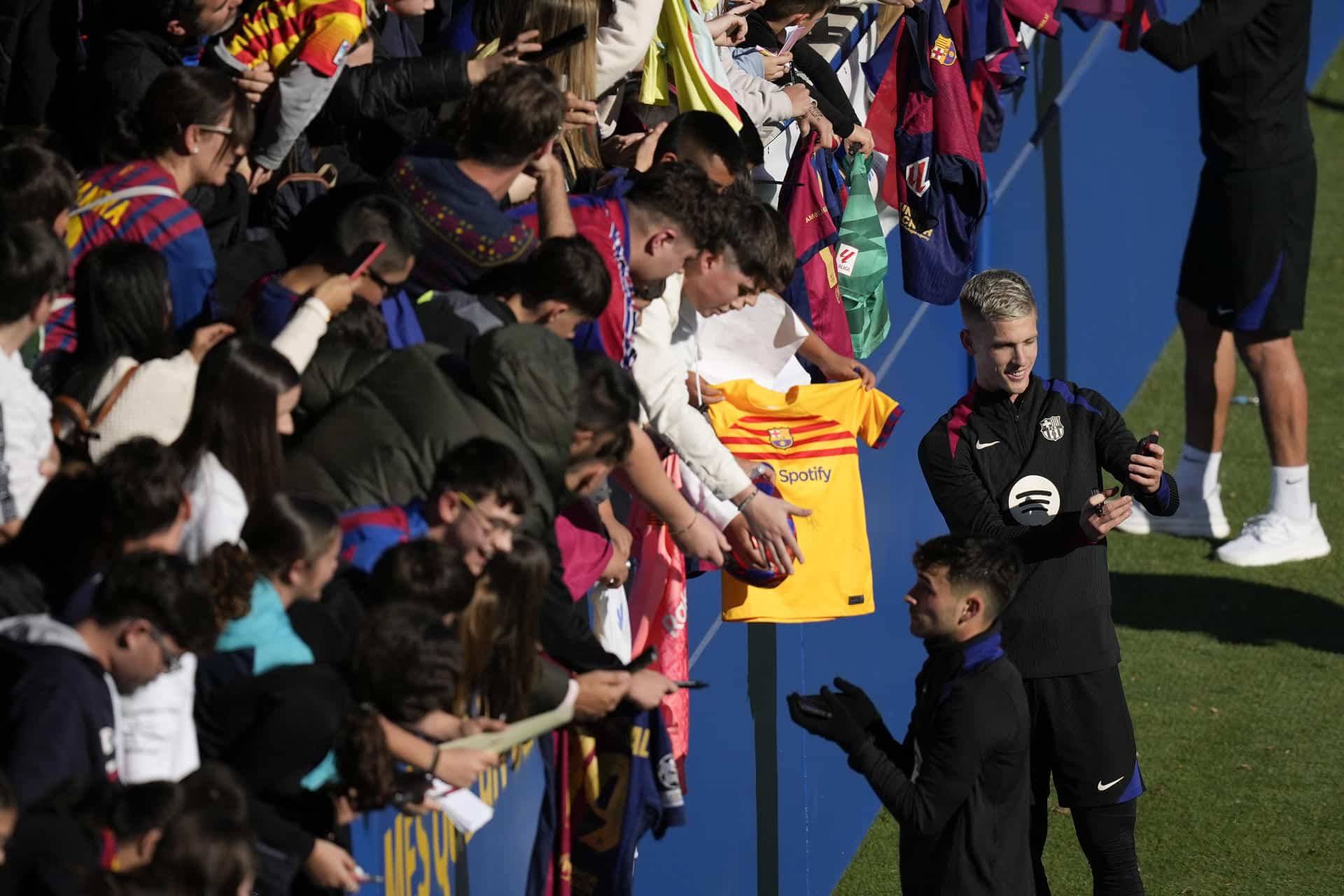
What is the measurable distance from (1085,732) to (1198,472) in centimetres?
475

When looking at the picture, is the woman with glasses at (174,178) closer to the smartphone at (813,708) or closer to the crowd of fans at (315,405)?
the crowd of fans at (315,405)

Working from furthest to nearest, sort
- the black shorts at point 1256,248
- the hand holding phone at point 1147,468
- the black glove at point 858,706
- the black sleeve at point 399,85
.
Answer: the black shorts at point 1256,248
the hand holding phone at point 1147,468
the black glove at point 858,706
the black sleeve at point 399,85

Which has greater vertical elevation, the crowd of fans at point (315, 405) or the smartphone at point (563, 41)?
the smartphone at point (563, 41)

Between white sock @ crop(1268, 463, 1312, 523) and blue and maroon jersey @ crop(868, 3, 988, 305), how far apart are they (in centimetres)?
309

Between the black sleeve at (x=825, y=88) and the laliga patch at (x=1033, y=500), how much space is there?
1.52 metres

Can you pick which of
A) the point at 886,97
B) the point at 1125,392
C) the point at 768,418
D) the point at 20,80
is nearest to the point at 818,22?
the point at 886,97

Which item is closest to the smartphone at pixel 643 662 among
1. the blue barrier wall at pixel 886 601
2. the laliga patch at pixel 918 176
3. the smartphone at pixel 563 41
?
the blue barrier wall at pixel 886 601

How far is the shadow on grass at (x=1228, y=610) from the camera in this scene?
344 inches

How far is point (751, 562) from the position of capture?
4652mm

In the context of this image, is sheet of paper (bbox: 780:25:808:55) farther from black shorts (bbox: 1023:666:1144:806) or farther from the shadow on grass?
the shadow on grass

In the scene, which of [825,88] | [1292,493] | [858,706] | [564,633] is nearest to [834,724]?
[858,706]

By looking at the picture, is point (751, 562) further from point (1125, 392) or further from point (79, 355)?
point (1125, 392)

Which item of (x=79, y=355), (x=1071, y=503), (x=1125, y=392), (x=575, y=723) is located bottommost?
(x=1125, y=392)

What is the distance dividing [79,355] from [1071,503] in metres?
2.83
